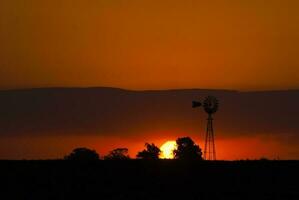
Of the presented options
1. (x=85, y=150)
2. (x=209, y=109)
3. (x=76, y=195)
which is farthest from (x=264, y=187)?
(x=85, y=150)

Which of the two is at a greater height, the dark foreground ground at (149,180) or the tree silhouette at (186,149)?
the tree silhouette at (186,149)

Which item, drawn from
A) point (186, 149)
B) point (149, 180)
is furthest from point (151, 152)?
point (149, 180)

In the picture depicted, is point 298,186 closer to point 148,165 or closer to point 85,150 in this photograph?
point 148,165

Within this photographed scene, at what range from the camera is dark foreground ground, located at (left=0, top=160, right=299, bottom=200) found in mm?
48250

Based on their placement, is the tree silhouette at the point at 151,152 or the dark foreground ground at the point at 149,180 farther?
the tree silhouette at the point at 151,152

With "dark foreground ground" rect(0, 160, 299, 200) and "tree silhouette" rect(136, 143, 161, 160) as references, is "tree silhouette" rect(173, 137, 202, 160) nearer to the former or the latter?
"tree silhouette" rect(136, 143, 161, 160)

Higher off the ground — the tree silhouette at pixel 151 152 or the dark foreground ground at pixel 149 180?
the tree silhouette at pixel 151 152

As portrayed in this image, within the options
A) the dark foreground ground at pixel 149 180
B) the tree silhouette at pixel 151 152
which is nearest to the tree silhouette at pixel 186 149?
the tree silhouette at pixel 151 152

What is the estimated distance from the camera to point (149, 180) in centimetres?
5116

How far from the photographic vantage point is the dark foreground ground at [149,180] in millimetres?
48250

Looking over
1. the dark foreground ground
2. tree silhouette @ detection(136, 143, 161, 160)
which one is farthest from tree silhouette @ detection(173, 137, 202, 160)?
the dark foreground ground

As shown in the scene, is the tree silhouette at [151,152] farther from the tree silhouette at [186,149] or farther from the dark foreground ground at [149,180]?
the dark foreground ground at [149,180]

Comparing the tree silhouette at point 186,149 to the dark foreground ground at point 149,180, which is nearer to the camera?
the dark foreground ground at point 149,180

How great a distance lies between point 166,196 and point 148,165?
6678 mm
